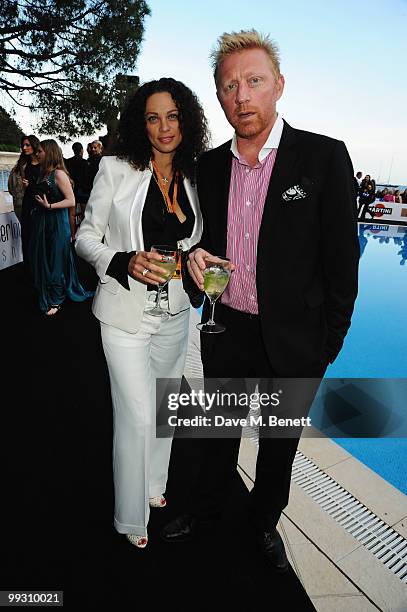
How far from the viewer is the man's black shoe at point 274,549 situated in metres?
1.76

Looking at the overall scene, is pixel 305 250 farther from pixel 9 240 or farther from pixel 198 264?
pixel 9 240

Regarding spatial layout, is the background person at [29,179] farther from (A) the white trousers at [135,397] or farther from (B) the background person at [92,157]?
(A) the white trousers at [135,397]

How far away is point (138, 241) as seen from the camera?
1.64 metres

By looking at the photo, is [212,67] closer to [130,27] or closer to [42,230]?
[42,230]

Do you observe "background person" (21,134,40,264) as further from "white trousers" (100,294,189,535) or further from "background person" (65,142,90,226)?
"white trousers" (100,294,189,535)

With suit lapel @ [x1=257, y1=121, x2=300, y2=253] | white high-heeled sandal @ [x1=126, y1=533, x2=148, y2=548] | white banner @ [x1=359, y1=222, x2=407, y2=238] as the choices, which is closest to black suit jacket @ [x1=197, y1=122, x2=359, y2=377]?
suit lapel @ [x1=257, y1=121, x2=300, y2=253]

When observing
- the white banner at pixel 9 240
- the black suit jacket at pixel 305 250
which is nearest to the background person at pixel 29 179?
the white banner at pixel 9 240

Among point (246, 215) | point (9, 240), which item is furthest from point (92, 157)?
point (246, 215)

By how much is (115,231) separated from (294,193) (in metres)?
0.74

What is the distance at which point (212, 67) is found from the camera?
5.25 feet

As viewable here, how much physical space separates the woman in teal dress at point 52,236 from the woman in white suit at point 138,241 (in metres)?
3.09

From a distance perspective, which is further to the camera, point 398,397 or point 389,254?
point 389,254

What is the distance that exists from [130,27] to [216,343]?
53.7ft


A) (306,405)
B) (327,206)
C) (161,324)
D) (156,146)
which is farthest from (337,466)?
(156,146)
